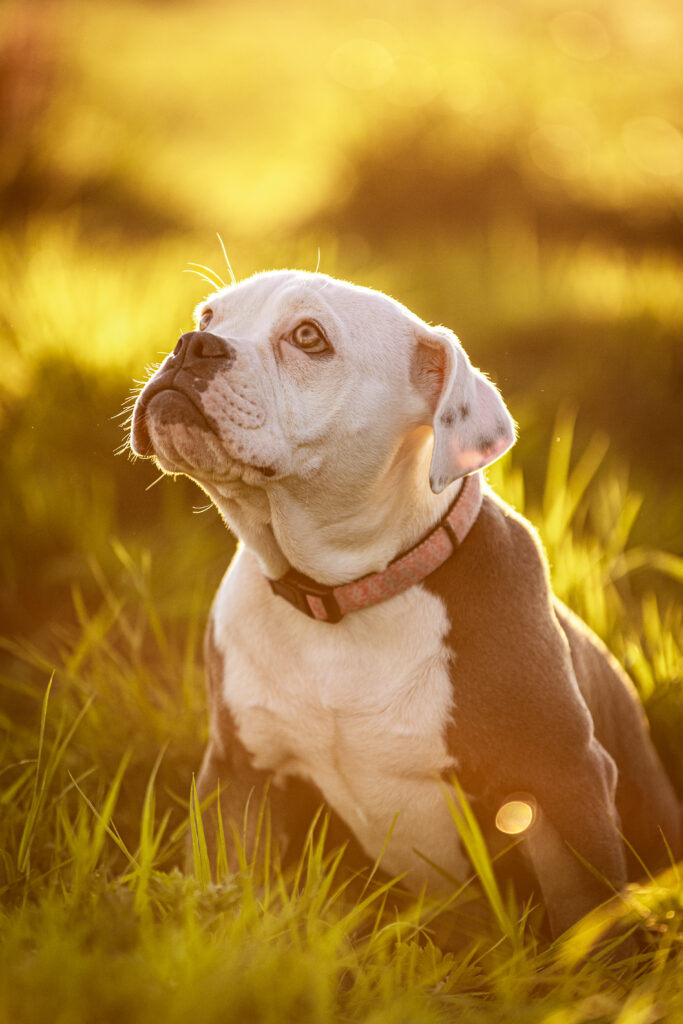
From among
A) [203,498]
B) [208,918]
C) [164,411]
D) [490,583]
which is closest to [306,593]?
[490,583]

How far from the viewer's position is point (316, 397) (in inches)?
94.7

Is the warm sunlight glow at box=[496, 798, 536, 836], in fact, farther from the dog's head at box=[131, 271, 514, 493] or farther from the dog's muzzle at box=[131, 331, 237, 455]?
the dog's muzzle at box=[131, 331, 237, 455]

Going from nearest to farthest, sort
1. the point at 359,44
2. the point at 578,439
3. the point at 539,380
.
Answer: the point at 578,439 → the point at 539,380 → the point at 359,44

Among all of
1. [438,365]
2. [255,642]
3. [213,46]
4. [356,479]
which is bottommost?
[255,642]

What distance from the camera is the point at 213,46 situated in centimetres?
1634

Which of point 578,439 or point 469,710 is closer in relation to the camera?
point 469,710

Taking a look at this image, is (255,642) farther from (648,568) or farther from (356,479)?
(648,568)

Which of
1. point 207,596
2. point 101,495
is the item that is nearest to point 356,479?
point 207,596

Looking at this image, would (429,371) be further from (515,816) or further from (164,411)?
(515,816)

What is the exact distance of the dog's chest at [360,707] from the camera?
2.42m

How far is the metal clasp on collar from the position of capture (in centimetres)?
247

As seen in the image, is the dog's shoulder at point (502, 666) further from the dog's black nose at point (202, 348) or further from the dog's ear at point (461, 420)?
the dog's black nose at point (202, 348)

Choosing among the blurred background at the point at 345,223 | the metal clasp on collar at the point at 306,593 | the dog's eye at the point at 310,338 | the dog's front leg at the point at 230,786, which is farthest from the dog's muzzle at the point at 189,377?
the blurred background at the point at 345,223

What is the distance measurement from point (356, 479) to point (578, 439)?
340cm
